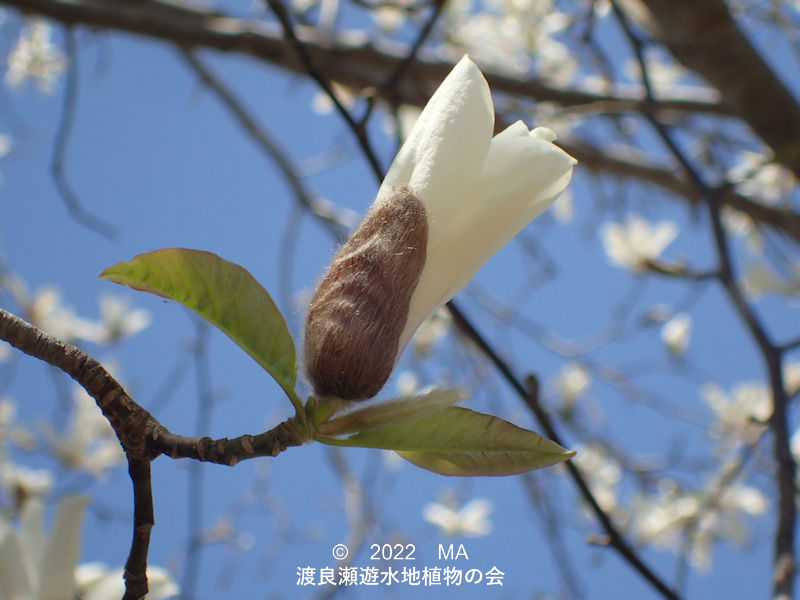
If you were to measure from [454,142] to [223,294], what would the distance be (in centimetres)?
12

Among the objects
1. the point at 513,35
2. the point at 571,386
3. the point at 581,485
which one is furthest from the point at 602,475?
the point at 581,485

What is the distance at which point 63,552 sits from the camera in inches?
16.9

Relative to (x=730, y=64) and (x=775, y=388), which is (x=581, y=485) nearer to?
(x=775, y=388)

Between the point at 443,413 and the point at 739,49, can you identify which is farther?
the point at 739,49

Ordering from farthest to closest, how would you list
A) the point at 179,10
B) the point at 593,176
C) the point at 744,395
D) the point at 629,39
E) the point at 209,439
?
the point at 744,395
the point at 593,176
the point at 179,10
the point at 629,39
the point at 209,439

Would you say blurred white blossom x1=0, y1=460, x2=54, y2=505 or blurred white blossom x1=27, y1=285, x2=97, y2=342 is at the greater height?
blurred white blossom x1=27, y1=285, x2=97, y2=342

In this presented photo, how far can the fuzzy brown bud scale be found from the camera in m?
0.31

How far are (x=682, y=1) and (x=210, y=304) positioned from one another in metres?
0.98

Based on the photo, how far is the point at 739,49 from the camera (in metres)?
1.08

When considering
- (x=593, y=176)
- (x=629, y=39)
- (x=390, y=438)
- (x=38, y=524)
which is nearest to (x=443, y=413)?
(x=390, y=438)

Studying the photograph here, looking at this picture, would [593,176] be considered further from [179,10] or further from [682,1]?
[179,10]

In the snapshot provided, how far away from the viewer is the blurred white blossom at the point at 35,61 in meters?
1.31

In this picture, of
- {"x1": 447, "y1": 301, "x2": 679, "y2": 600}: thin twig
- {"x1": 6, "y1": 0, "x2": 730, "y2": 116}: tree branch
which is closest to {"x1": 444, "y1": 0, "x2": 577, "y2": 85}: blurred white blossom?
{"x1": 6, "y1": 0, "x2": 730, "y2": 116}: tree branch

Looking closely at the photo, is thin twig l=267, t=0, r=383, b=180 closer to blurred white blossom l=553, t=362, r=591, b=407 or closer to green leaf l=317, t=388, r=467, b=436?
green leaf l=317, t=388, r=467, b=436
